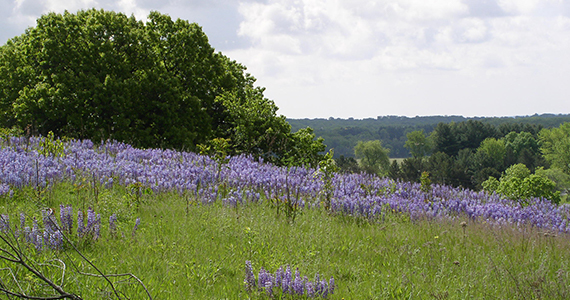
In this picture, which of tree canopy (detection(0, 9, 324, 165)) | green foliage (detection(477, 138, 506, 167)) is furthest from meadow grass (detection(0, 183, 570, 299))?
green foliage (detection(477, 138, 506, 167))

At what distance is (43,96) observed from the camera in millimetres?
18688

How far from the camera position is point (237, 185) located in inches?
390

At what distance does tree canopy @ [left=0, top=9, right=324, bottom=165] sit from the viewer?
1894 centimetres

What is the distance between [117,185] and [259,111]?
40.8ft

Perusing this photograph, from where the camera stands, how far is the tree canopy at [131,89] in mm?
18938

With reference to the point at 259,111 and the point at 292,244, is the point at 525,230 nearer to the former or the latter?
the point at 292,244

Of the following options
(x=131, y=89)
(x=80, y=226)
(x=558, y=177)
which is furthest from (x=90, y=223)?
(x=558, y=177)

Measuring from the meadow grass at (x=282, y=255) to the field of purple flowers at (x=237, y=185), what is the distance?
1.48ft

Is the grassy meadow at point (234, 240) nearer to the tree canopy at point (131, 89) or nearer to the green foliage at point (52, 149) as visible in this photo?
the green foliage at point (52, 149)

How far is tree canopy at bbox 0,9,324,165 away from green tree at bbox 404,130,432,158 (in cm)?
13160

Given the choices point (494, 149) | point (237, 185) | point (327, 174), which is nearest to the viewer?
point (327, 174)

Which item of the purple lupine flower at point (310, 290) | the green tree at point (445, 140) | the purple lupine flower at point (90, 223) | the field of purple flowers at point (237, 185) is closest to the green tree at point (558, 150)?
the green tree at point (445, 140)

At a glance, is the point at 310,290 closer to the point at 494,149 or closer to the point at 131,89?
the point at 131,89

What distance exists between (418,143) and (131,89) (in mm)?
138866
